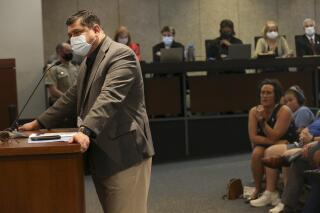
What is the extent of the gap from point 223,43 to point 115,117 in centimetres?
603

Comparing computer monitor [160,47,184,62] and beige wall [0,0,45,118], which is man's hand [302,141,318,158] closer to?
computer monitor [160,47,184,62]

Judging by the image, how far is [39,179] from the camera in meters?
2.37

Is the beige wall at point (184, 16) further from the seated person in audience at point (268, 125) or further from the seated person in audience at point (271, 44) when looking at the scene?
the seated person in audience at point (268, 125)

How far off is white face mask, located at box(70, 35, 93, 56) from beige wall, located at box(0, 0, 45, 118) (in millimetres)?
4576

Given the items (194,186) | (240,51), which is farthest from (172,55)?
(194,186)

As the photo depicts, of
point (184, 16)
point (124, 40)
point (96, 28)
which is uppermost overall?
point (184, 16)

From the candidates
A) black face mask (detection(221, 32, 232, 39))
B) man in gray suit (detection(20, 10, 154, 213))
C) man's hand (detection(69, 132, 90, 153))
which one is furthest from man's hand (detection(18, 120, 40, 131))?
black face mask (detection(221, 32, 232, 39))

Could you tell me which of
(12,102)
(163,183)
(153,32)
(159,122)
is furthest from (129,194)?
(153,32)

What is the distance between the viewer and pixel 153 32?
11406 millimetres

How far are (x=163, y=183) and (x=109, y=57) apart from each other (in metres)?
3.77

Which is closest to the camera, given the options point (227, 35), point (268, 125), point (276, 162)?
point (276, 162)

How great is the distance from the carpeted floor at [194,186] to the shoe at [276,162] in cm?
41

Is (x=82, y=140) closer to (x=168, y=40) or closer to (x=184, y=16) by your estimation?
(x=168, y=40)

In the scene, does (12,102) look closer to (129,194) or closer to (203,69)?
(203,69)
